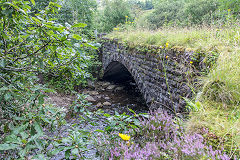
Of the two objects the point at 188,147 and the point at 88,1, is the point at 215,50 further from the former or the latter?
the point at 88,1

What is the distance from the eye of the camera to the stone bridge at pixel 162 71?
10.5ft

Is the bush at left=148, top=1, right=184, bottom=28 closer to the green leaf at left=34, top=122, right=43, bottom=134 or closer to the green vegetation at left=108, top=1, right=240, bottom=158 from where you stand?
the green vegetation at left=108, top=1, right=240, bottom=158

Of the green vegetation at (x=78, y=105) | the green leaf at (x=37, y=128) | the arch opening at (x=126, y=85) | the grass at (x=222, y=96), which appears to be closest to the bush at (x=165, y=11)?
the arch opening at (x=126, y=85)

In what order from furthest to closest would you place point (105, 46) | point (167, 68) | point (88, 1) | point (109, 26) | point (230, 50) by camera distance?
point (109, 26) < point (88, 1) < point (105, 46) < point (167, 68) < point (230, 50)

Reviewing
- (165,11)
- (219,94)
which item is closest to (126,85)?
(219,94)

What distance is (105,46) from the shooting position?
9.80 metres

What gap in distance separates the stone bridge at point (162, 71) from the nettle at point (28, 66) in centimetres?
128

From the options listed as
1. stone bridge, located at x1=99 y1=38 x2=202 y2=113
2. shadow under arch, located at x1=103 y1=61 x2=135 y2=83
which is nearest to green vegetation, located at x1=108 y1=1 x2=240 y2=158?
stone bridge, located at x1=99 y1=38 x2=202 y2=113

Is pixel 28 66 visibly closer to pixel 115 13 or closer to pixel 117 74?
pixel 117 74

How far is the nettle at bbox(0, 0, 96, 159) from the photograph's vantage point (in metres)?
1.18

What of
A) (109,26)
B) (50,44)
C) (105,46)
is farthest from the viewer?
(109,26)

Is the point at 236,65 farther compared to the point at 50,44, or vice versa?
the point at 236,65

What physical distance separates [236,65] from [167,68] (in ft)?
5.58

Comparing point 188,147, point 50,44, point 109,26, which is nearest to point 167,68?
point 188,147
